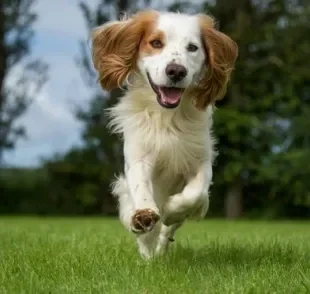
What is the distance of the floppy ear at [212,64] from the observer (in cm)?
628

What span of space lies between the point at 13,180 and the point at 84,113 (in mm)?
4246

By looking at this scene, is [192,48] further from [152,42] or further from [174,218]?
[174,218]

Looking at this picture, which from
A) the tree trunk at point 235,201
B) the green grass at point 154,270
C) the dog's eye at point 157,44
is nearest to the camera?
the green grass at point 154,270

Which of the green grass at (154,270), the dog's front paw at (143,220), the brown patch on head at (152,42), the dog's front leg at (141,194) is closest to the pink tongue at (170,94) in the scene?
the brown patch on head at (152,42)

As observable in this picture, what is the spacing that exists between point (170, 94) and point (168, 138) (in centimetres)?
46

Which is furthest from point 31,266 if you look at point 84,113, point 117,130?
point 84,113

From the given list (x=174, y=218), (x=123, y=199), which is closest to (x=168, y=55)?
(x=174, y=218)

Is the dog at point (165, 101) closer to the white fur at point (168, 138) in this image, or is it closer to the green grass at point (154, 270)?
the white fur at point (168, 138)

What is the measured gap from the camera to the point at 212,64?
6.30 meters

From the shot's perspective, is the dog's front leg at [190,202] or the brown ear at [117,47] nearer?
the dog's front leg at [190,202]

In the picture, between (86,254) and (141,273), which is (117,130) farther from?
(141,273)

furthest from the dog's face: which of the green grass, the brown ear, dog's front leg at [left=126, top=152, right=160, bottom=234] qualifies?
the green grass

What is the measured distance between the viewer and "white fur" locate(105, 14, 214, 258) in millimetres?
5840

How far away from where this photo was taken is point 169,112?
20.3 feet
